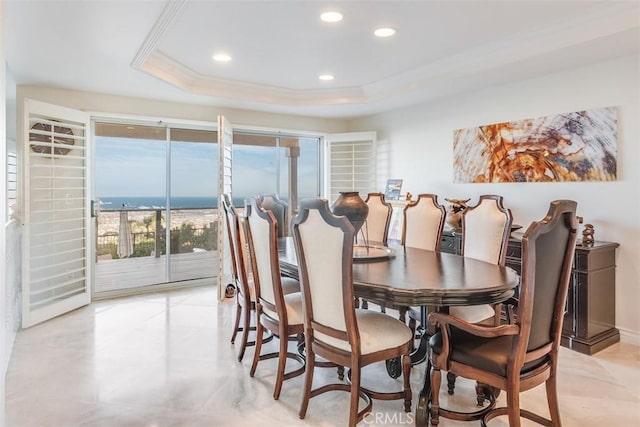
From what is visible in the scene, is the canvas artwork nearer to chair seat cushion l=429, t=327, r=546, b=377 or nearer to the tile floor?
the tile floor

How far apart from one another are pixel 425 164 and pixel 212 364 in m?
3.45

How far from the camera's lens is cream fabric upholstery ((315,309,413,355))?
7.11 ft

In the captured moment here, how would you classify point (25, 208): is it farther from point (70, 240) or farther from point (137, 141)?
point (137, 141)

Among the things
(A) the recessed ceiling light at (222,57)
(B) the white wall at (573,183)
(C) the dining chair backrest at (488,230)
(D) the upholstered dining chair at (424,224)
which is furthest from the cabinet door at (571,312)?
(A) the recessed ceiling light at (222,57)

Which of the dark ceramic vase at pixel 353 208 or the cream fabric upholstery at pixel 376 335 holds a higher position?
the dark ceramic vase at pixel 353 208

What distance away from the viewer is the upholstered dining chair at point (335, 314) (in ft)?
6.81

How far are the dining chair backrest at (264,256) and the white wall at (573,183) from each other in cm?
274

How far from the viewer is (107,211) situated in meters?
5.05

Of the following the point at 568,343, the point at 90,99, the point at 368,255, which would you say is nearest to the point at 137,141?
the point at 90,99

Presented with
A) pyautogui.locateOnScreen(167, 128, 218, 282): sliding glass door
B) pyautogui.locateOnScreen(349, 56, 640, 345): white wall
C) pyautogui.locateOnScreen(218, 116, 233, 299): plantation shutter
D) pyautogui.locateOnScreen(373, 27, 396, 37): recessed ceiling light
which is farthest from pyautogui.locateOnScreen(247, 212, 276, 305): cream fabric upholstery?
pyautogui.locateOnScreen(167, 128, 218, 282): sliding glass door

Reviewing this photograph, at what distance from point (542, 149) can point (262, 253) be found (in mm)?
2853

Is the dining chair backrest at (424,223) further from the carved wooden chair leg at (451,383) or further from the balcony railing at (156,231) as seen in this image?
the balcony railing at (156,231)

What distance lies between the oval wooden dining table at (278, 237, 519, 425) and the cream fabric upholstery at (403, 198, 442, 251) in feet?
2.74

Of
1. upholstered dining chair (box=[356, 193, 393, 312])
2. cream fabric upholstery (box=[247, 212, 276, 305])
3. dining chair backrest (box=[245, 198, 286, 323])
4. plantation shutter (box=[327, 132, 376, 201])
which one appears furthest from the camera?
plantation shutter (box=[327, 132, 376, 201])
